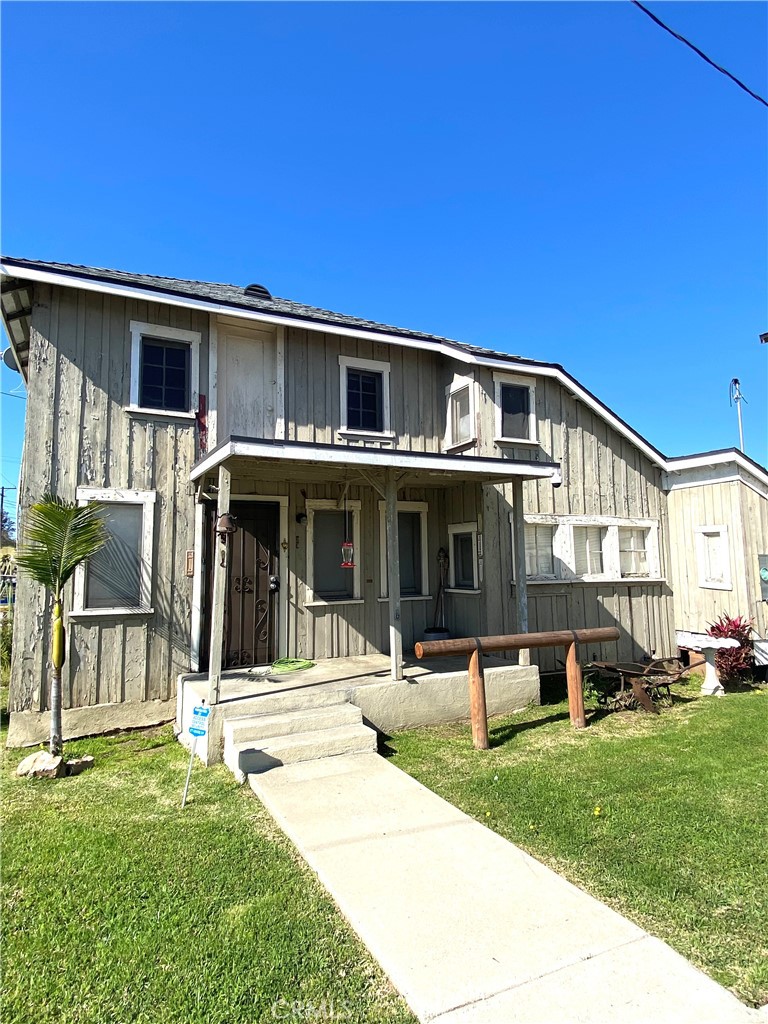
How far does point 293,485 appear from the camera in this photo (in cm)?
846

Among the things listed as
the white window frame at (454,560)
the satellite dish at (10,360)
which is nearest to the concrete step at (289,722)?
the white window frame at (454,560)

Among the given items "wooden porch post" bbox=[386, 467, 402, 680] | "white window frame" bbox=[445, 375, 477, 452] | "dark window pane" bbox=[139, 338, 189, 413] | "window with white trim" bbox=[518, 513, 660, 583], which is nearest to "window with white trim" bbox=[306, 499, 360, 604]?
"wooden porch post" bbox=[386, 467, 402, 680]

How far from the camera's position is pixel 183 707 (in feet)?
22.1

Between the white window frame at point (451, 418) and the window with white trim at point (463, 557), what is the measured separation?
51.6 inches

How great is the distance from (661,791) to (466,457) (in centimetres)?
423

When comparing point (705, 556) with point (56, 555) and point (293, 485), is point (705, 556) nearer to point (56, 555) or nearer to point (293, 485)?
point (293, 485)

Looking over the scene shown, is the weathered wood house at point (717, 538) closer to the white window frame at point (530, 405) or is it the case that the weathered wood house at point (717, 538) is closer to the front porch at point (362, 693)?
the white window frame at point (530, 405)

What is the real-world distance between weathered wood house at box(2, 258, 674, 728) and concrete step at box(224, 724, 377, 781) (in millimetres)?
884

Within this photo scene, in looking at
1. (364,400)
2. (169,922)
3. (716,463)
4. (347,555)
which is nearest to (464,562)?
(347,555)

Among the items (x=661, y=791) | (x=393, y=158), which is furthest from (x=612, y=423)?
(x=661, y=791)

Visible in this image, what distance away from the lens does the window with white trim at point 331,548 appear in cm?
852

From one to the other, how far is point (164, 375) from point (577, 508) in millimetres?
7094

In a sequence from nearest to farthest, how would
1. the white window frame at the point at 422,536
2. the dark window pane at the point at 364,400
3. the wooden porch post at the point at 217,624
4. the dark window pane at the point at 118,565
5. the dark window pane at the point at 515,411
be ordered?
1. the wooden porch post at the point at 217,624
2. the dark window pane at the point at 118,565
3. the dark window pane at the point at 364,400
4. the white window frame at the point at 422,536
5. the dark window pane at the point at 515,411

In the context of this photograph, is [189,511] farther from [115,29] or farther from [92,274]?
[115,29]
